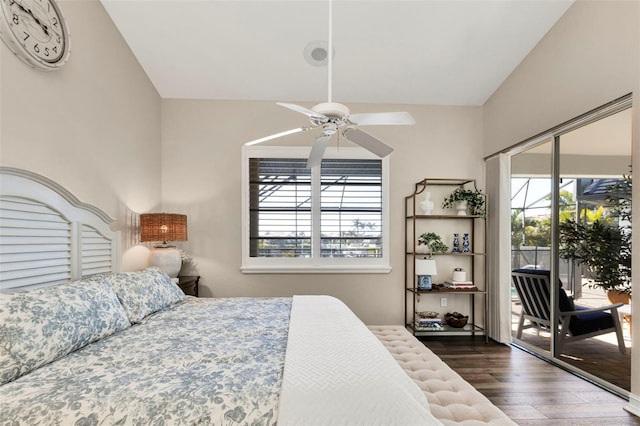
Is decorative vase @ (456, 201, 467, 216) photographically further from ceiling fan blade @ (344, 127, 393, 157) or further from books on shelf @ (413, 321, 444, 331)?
ceiling fan blade @ (344, 127, 393, 157)

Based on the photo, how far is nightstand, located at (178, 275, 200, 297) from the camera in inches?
137

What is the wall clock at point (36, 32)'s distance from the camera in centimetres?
190

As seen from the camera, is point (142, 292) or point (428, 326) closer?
point (142, 292)

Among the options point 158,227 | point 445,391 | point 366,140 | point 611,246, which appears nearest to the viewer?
point 445,391

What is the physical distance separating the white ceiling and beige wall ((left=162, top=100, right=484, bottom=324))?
24 centimetres

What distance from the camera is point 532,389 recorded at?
2.58 meters

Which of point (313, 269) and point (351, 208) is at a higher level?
point (351, 208)

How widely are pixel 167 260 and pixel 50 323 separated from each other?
1.79m

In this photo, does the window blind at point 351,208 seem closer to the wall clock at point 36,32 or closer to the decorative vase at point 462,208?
the decorative vase at point 462,208

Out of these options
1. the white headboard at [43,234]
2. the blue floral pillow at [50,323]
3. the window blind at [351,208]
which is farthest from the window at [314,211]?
the blue floral pillow at [50,323]

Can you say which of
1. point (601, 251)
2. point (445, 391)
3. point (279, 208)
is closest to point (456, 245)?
point (601, 251)

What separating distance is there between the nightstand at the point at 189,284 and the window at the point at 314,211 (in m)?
0.60

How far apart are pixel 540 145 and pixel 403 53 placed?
5.48 feet

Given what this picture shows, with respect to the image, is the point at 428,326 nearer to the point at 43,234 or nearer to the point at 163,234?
the point at 163,234
